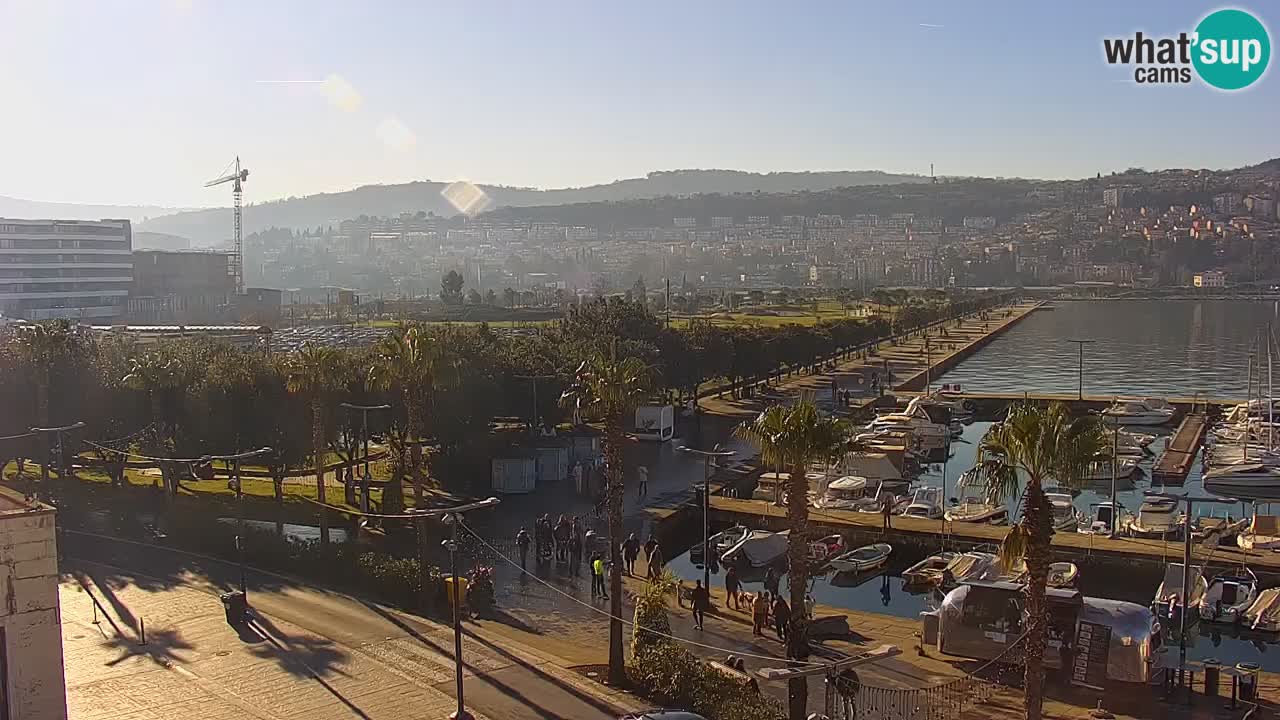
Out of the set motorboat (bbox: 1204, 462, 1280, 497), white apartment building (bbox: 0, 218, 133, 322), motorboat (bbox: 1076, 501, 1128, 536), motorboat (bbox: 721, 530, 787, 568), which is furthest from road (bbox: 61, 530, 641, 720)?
white apartment building (bbox: 0, 218, 133, 322)

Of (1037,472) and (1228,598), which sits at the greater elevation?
(1037,472)

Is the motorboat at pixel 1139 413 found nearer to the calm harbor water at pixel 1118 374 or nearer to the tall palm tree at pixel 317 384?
the calm harbor water at pixel 1118 374

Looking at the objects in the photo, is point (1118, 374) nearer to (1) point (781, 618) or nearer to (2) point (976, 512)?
(2) point (976, 512)

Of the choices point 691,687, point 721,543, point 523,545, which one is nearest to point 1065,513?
point 721,543

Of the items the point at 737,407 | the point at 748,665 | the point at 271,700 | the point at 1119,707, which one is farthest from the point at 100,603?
the point at 737,407

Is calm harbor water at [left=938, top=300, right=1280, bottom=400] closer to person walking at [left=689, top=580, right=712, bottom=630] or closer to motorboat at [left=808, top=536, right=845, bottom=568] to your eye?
motorboat at [left=808, top=536, right=845, bottom=568]

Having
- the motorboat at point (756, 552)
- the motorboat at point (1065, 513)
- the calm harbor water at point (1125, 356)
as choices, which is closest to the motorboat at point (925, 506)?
the motorboat at point (1065, 513)
